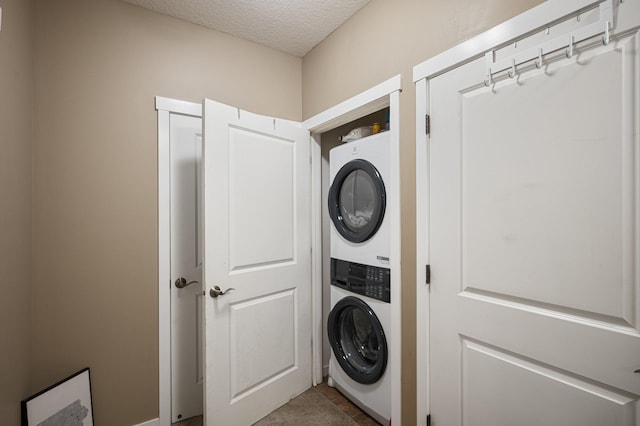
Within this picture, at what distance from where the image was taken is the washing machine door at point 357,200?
1.76 meters

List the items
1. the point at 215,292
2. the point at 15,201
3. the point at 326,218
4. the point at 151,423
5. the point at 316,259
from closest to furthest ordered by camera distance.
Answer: the point at 15,201 → the point at 215,292 → the point at 151,423 → the point at 316,259 → the point at 326,218

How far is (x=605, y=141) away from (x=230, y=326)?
6.21ft

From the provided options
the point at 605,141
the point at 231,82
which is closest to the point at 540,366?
the point at 605,141

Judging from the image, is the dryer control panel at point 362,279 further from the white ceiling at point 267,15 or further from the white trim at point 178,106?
the white ceiling at point 267,15

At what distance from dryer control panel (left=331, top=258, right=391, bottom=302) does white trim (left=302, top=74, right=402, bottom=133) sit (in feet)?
3.23

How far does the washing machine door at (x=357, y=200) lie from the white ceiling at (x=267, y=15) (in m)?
0.95

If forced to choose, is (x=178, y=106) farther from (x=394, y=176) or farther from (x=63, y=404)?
(x=63, y=404)

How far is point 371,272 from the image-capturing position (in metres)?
1.82

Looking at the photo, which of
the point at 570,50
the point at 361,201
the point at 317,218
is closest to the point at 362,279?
the point at 361,201

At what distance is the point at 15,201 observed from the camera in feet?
4.44

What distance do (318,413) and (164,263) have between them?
1421 millimetres

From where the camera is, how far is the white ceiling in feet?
5.80

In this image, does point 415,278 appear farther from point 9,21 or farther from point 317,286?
point 9,21

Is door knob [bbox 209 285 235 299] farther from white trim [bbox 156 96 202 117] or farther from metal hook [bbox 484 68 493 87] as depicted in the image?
metal hook [bbox 484 68 493 87]
